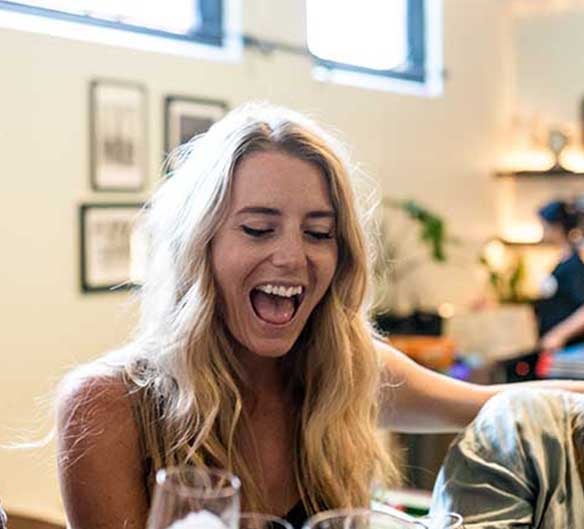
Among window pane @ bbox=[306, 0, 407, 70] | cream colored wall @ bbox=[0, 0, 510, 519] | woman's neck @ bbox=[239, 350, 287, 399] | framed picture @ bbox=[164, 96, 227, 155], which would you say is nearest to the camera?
woman's neck @ bbox=[239, 350, 287, 399]

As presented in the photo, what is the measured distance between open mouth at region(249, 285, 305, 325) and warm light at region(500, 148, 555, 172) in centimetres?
527

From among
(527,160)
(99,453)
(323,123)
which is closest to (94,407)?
(99,453)

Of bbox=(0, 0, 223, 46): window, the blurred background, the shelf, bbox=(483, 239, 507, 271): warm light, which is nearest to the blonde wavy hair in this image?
the blurred background

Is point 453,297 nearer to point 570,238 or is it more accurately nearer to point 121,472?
point 570,238

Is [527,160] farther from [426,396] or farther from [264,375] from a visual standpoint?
[264,375]

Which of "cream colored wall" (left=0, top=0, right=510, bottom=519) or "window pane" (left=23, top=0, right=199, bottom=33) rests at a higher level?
"window pane" (left=23, top=0, right=199, bottom=33)

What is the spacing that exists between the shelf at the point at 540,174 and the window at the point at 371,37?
944 mm

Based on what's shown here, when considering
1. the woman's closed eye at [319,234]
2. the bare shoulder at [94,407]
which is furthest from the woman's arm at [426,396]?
the bare shoulder at [94,407]

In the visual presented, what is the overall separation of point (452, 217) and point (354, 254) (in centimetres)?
455

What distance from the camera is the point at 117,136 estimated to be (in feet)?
12.6

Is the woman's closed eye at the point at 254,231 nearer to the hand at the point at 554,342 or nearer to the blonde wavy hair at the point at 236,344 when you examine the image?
the blonde wavy hair at the point at 236,344

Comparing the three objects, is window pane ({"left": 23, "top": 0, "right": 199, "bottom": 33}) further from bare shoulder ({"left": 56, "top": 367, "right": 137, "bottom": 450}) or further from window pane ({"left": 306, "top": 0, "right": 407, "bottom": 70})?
bare shoulder ({"left": 56, "top": 367, "right": 137, "bottom": 450})

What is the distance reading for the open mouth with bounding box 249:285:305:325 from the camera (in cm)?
145

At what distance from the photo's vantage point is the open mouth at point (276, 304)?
1.45 meters
